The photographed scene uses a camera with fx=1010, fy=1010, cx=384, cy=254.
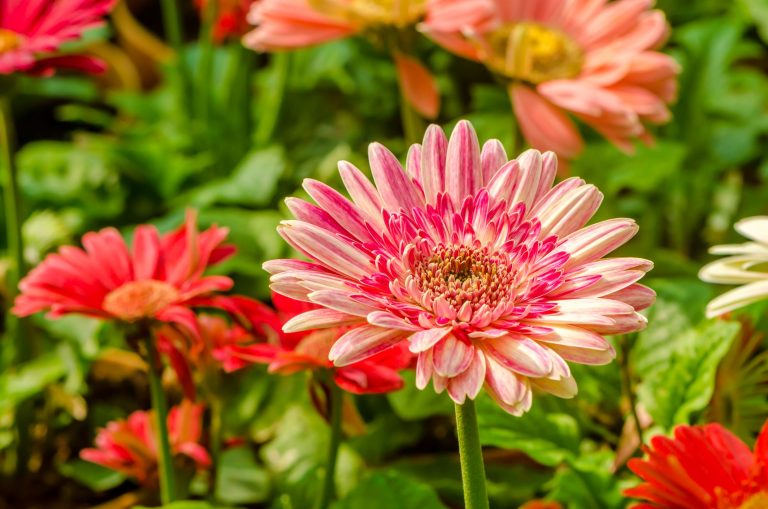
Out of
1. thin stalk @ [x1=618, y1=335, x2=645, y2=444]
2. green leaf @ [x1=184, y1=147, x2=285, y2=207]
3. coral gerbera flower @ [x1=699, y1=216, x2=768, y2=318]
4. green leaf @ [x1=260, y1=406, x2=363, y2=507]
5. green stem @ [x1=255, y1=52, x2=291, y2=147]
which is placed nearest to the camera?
coral gerbera flower @ [x1=699, y1=216, x2=768, y2=318]

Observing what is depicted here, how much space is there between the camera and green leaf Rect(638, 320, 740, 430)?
26.0 inches

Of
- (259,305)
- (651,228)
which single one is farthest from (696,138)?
(259,305)

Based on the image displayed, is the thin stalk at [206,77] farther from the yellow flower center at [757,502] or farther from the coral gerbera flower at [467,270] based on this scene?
the yellow flower center at [757,502]

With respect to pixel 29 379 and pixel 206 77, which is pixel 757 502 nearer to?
pixel 29 379

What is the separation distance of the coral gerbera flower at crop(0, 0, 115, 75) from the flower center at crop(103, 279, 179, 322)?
197mm

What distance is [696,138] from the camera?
1244 mm

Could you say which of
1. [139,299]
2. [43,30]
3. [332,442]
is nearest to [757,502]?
[332,442]

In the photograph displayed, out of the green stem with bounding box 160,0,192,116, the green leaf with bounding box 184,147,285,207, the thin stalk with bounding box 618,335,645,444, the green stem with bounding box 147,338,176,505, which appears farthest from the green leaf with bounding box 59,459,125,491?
the green stem with bounding box 160,0,192,116

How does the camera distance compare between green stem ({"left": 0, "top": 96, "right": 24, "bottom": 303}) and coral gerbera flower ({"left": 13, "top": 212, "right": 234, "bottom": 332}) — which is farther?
green stem ({"left": 0, "top": 96, "right": 24, "bottom": 303})

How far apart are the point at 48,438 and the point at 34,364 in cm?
11

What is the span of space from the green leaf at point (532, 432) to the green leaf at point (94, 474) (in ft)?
1.15

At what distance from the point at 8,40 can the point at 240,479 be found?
417mm

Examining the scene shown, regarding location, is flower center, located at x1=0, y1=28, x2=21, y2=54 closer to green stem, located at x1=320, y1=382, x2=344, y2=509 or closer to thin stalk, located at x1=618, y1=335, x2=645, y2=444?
green stem, located at x1=320, y1=382, x2=344, y2=509

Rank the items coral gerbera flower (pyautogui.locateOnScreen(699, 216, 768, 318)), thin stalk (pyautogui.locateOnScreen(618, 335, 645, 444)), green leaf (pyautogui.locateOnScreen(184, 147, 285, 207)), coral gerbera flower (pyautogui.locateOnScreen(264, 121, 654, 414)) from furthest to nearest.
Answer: green leaf (pyautogui.locateOnScreen(184, 147, 285, 207)) → thin stalk (pyautogui.locateOnScreen(618, 335, 645, 444)) → coral gerbera flower (pyautogui.locateOnScreen(699, 216, 768, 318)) → coral gerbera flower (pyautogui.locateOnScreen(264, 121, 654, 414))
